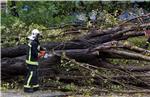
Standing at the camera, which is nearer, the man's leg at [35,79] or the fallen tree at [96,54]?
the fallen tree at [96,54]

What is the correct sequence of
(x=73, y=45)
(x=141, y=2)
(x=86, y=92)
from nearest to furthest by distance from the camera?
(x=86, y=92)
(x=73, y=45)
(x=141, y=2)

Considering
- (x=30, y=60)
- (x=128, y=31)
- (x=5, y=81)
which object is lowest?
(x=5, y=81)

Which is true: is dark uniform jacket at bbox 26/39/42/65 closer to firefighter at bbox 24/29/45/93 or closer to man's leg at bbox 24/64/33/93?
firefighter at bbox 24/29/45/93

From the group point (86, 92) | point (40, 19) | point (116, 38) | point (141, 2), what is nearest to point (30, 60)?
point (86, 92)

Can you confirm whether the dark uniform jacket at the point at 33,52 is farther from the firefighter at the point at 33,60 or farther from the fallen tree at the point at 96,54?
the fallen tree at the point at 96,54

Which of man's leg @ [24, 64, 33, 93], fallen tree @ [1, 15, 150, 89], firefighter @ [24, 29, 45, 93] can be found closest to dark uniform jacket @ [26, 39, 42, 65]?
firefighter @ [24, 29, 45, 93]

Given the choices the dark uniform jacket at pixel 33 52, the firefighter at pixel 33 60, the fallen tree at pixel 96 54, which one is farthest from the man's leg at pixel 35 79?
the fallen tree at pixel 96 54

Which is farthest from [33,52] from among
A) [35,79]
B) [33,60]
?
[35,79]

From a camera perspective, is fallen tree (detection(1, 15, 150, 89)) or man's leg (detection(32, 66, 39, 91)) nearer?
fallen tree (detection(1, 15, 150, 89))

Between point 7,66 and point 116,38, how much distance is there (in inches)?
96.1

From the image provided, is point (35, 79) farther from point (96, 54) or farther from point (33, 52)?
point (96, 54)

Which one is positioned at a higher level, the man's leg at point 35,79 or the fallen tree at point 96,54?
the fallen tree at point 96,54

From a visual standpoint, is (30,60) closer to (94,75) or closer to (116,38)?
(94,75)

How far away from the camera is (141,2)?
14.4m
